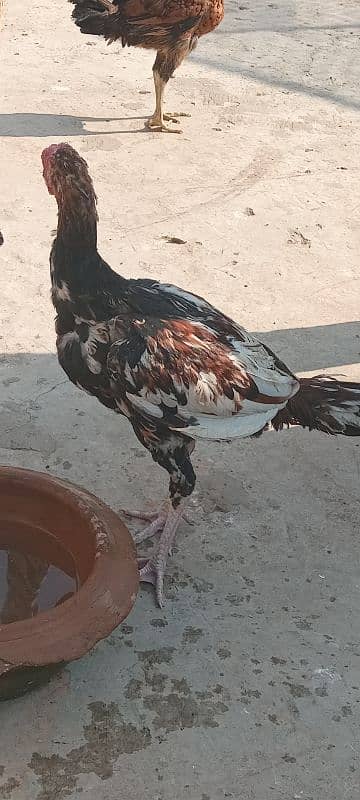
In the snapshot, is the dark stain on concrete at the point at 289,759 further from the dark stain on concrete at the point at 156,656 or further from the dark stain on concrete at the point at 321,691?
the dark stain on concrete at the point at 156,656

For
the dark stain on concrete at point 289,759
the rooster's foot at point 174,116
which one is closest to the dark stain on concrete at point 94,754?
the dark stain on concrete at point 289,759

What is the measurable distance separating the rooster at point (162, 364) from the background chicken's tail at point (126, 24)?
364 cm

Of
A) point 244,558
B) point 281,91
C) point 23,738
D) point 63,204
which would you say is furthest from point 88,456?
point 281,91

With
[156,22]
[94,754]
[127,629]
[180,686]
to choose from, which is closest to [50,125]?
[156,22]

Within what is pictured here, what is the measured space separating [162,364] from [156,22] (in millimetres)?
4249

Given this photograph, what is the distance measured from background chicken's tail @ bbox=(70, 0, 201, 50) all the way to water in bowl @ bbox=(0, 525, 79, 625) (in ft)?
14.8

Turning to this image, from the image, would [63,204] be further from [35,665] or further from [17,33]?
[17,33]

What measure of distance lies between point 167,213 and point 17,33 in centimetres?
378

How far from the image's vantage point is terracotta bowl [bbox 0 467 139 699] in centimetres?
275

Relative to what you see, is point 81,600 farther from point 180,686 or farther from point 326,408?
point 326,408

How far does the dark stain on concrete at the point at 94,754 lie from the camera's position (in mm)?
2764

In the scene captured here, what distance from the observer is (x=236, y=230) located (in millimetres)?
5996

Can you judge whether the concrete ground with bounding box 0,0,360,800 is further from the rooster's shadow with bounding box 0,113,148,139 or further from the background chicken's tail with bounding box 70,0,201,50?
the background chicken's tail with bounding box 70,0,201,50

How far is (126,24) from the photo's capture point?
6668mm
